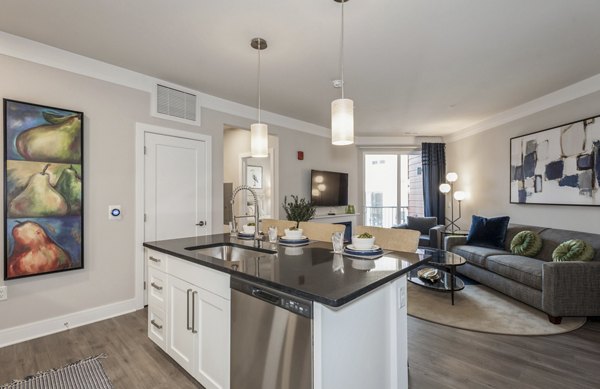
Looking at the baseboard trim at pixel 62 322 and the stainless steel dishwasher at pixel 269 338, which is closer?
the stainless steel dishwasher at pixel 269 338

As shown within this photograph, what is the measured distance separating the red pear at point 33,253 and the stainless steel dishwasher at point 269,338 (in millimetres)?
2169

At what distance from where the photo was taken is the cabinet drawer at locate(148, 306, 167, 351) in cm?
221

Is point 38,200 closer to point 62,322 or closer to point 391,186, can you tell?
point 62,322

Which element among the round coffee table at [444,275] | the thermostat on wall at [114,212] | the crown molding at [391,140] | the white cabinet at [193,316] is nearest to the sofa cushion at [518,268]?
the round coffee table at [444,275]

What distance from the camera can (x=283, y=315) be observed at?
4.32 ft

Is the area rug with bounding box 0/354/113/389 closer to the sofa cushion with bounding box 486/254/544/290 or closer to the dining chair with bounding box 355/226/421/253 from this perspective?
the dining chair with bounding box 355/226/421/253

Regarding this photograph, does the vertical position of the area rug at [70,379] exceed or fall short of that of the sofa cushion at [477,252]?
it falls short

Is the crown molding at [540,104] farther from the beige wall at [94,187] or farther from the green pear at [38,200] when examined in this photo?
the green pear at [38,200]

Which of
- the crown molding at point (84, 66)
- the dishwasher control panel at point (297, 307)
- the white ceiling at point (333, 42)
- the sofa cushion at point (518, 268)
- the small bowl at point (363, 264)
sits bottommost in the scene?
the sofa cushion at point (518, 268)

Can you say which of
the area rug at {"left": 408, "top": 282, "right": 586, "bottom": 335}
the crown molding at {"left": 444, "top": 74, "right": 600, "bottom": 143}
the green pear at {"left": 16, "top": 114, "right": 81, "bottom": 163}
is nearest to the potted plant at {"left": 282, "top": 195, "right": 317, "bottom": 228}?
the area rug at {"left": 408, "top": 282, "right": 586, "bottom": 335}

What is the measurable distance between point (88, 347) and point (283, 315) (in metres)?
2.17

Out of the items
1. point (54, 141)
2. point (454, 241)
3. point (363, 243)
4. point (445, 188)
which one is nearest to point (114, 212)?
point (54, 141)

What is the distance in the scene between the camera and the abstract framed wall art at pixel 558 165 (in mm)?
3471

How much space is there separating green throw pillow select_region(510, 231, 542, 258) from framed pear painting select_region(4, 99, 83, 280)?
500cm
